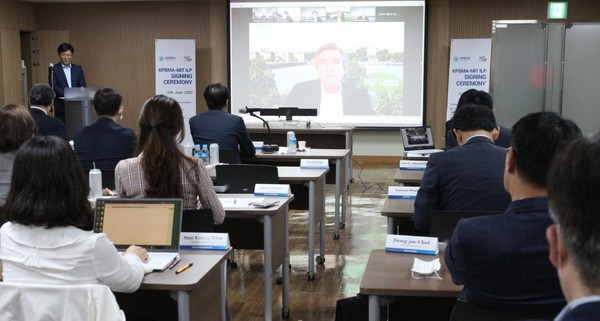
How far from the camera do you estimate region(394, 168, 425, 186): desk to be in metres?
4.65

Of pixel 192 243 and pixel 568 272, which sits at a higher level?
pixel 568 272

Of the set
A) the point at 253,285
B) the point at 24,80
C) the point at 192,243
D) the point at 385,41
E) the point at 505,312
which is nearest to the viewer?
the point at 505,312

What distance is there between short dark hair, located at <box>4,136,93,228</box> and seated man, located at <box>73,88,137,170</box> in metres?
2.43

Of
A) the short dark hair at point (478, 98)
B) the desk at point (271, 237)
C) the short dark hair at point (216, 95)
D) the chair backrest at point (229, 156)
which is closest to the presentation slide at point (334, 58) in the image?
the short dark hair at point (216, 95)

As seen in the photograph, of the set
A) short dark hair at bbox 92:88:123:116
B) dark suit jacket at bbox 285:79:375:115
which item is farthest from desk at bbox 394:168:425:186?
dark suit jacket at bbox 285:79:375:115

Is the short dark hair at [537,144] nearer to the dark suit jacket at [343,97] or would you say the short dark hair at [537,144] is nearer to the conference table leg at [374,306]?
the conference table leg at [374,306]

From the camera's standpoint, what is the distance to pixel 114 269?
7.50 ft

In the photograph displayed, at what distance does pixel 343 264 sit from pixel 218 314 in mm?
2617

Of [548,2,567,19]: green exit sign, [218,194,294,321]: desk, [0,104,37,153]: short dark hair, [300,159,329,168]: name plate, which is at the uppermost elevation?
[548,2,567,19]: green exit sign

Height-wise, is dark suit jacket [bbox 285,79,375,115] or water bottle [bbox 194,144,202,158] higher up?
dark suit jacket [bbox 285,79,375,115]

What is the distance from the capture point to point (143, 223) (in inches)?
107

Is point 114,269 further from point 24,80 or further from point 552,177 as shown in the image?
point 24,80

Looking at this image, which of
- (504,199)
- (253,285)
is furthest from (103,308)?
(253,285)

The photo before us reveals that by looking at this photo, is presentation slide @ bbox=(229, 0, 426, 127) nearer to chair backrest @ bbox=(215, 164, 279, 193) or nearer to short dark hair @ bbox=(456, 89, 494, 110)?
short dark hair @ bbox=(456, 89, 494, 110)
